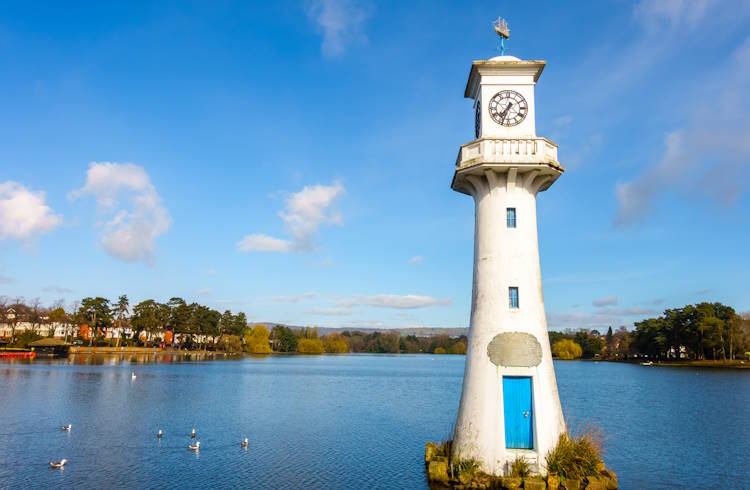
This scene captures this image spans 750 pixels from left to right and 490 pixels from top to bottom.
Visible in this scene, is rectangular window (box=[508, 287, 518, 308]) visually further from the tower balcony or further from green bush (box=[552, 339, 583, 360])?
green bush (box=[552, 339, 583, 360])

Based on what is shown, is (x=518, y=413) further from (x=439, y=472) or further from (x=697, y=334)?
(x=697, y=334)

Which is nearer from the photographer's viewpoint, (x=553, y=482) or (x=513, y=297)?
(x=553, y=482)

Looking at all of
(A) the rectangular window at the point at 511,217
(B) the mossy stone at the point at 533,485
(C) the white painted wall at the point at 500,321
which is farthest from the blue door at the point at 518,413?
(A) the rectangular window at the point at 511,217

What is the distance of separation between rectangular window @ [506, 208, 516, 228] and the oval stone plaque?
3.65 meters

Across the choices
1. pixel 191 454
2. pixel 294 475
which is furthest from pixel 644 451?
pixel 191 454

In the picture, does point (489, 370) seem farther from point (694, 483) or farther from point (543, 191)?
point (694, 483)

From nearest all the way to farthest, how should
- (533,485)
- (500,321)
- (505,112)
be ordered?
(533,485), (500,321), (505,112)

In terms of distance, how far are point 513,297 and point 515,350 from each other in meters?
1.73

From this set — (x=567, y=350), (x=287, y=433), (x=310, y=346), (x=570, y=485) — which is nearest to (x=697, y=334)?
(x=567, y=350)

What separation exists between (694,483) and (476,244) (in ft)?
43.5

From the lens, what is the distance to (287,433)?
29062mm

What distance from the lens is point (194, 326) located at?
121750 mm

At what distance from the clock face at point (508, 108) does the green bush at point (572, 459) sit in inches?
419

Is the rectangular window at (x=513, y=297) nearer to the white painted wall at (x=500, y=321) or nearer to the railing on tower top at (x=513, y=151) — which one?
the white painted wall at (x=500, y=321)
